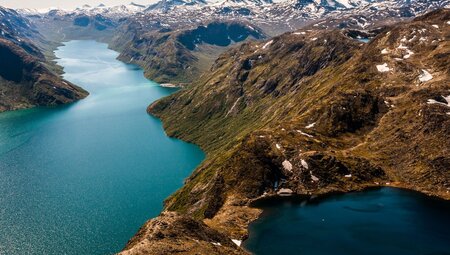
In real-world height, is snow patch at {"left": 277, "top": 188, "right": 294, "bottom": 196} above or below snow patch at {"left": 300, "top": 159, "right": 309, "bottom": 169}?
below

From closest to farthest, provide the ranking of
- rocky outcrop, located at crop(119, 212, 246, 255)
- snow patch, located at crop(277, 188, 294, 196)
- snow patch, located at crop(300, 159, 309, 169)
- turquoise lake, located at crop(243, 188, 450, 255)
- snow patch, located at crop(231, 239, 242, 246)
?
1. rocky outcrop, located at crop(119, 212, 246, 255)
2. turquoise lake, located at crop(243, 188, 450, 255)
3. snow patch, located at crop(231, 239, 242, 246)
4. snow patch, located at crop(277, 188, 294, 196)
5. snow patch, located at crop(300, 159, 309, 169)

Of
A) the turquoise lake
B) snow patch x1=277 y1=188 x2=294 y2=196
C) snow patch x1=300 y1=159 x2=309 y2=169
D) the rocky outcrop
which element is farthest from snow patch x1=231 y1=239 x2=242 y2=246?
snow patch x1=300 y1=159 x2=309 y2=169

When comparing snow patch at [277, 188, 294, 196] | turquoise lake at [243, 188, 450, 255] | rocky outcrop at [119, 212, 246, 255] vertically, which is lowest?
snow patch at [277, 188, 294, 196]

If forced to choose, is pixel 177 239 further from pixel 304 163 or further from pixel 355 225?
pixel 304 163

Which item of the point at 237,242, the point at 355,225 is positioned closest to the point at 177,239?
the point at 237,242

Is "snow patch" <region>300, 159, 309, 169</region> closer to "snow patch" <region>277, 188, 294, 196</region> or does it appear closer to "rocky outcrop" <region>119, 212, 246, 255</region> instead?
"snow patch" <region>277, 188, 294, 196</region>

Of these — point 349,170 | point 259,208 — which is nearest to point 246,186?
point 259,208

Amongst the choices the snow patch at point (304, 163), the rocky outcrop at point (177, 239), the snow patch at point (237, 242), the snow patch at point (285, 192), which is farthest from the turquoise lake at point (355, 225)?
the snow patch at point (304, 163)

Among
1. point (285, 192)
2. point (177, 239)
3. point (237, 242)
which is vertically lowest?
point (285, 192)

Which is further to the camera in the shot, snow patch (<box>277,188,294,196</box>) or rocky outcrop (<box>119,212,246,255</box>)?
snow patch (<box>277,188,294,196</box>)
